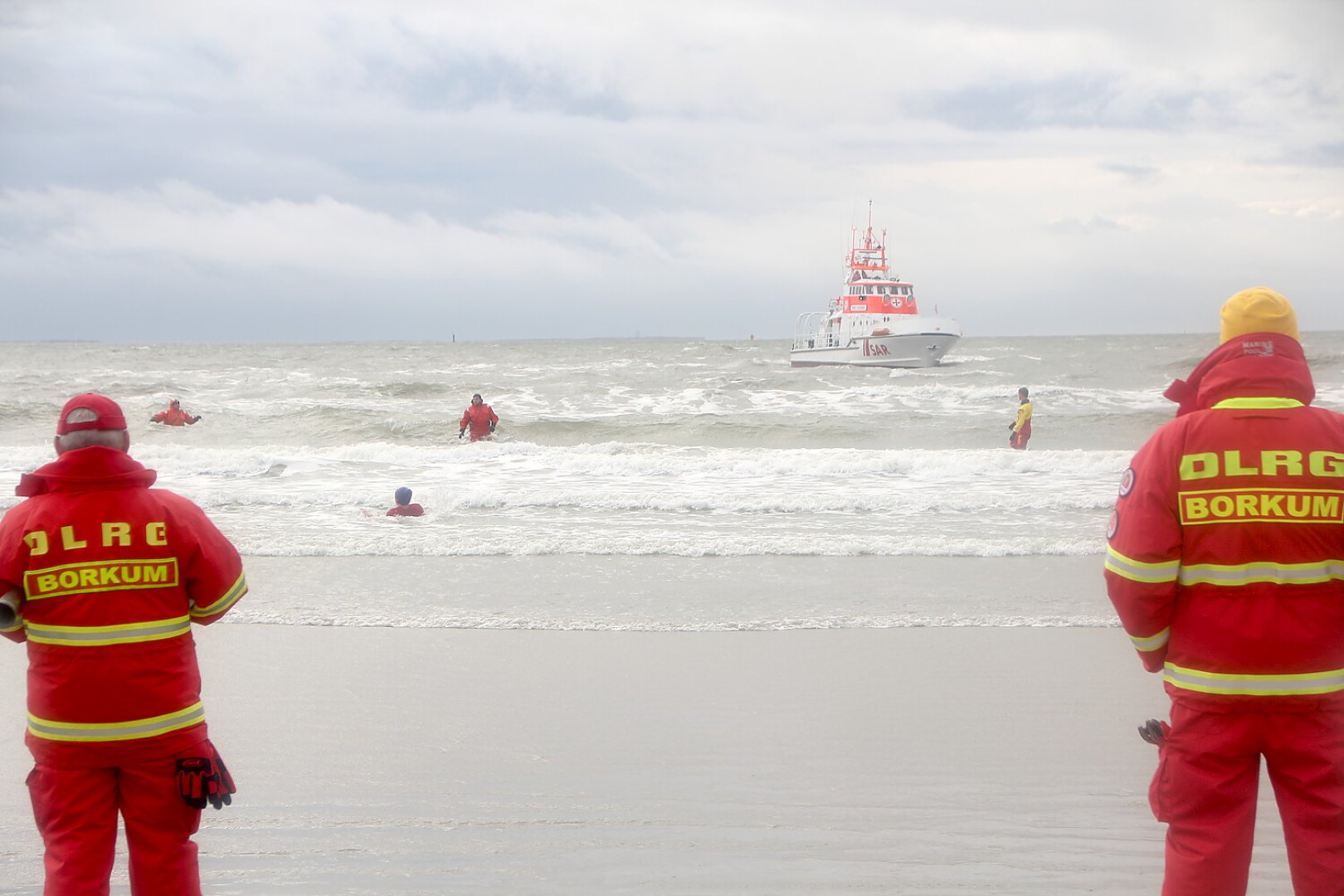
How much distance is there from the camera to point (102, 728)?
8.50 ft

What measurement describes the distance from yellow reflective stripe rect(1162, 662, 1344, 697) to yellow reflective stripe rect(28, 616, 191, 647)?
2.45 metres

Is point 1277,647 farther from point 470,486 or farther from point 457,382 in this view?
point 457,382

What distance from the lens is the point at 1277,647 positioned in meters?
2.36

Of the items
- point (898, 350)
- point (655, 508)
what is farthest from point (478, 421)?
point (898, 350)

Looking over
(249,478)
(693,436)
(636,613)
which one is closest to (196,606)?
(636,613)

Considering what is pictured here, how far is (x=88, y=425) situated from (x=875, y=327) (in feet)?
147

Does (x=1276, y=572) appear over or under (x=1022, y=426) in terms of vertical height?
over

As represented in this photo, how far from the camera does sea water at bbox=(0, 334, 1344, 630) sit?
7418 mm

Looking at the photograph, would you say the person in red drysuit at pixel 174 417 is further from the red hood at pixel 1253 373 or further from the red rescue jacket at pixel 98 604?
the red hood at pixel 1253 373

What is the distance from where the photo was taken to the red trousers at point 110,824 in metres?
2.56

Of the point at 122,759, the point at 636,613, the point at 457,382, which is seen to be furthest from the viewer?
the point at 457,382

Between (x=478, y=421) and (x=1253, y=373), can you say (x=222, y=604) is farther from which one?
(x=478, y=421)

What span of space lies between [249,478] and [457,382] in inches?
1070

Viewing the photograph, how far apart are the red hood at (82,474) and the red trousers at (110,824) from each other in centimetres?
67
